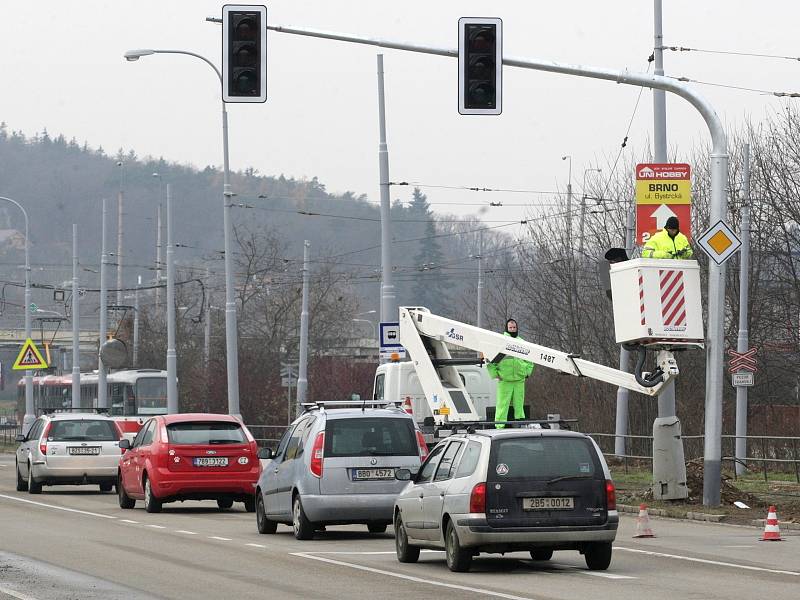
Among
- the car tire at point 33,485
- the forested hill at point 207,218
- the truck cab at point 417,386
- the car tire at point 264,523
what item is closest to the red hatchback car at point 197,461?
the car tire at point 264,523

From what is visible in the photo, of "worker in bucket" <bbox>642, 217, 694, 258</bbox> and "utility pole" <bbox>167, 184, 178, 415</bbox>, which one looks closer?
"worker in bucket" <bbox>642, 217, 694, 258</bbox>

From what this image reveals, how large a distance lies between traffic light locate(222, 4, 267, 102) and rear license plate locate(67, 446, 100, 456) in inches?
546

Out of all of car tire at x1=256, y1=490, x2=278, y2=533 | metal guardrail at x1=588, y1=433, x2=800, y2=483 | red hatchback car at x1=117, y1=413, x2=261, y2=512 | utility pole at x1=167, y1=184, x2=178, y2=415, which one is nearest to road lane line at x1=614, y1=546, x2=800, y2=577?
car tire at x1=256, y1=490, x2=278, y2=533

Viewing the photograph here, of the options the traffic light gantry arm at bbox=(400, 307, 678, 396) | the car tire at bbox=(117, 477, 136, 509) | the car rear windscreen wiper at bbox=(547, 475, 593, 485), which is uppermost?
the traffic light gantry arm at bbox=(400, 307, 678, 396)

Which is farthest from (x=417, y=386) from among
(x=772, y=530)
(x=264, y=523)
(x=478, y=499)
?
(x=478, y=499)

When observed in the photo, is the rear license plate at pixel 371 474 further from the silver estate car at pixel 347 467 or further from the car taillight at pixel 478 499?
the car taillight at pixel 478 499

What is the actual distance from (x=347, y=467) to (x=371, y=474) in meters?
0.31

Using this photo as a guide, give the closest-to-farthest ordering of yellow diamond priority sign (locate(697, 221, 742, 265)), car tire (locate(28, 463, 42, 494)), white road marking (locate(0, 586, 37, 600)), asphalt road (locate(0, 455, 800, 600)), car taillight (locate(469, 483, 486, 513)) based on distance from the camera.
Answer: white road marking (locate(0, 586, 37, 600)), asphalt road (locate(0, 455, 800, 600)), car taillight (locate(469, 483, 486, 513)), yellow diamond priority sign (locate(697, 221, 742, 265)), car tire (locate(28, 463, 42, 494))

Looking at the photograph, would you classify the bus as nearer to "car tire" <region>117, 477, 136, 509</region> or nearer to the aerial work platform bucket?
"car tire" <region>117, 477, 136, 509</region>

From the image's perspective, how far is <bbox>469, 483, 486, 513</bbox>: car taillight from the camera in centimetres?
1498

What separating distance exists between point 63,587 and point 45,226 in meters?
179

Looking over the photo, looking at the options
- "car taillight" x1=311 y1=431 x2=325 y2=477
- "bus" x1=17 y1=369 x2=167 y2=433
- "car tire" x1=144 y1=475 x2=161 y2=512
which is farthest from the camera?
"bus" x1=17 y1=369 x2=167 y2=433

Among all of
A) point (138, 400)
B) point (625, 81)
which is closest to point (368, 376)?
point (138, 400)

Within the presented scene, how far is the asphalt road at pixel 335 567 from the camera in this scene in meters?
13.4
